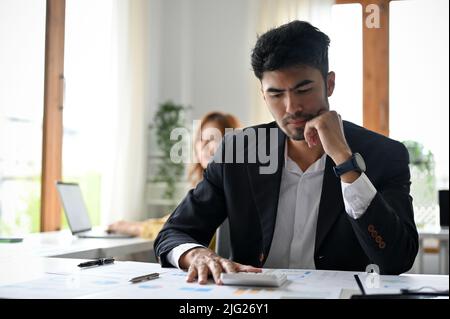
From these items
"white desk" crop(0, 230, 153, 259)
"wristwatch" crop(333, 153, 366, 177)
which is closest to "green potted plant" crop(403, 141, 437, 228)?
"white desk" crop(0, 230, 153, 259)

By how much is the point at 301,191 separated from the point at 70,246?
109cm

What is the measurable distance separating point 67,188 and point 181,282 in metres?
1.76

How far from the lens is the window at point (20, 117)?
2.35 metres

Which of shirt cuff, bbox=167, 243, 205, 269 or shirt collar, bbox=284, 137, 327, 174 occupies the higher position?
shirt collar, bbox=284, 137, 327, 174

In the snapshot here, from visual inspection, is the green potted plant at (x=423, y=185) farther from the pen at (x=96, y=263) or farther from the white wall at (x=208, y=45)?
the pen at (x=96, y=263)

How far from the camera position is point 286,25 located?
1470 millimetres

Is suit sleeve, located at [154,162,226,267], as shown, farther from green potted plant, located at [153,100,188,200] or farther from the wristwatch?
green potted plant, located at [153,100,188,200]

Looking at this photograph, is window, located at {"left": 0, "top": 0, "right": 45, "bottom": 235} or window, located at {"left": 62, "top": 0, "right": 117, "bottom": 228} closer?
window, located at {"left": 0, "top": 0, "right": 45, "bottom": 235}

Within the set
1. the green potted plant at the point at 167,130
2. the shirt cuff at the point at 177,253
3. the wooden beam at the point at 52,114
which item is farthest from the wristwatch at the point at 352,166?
the green potted plant at the point at 167,130

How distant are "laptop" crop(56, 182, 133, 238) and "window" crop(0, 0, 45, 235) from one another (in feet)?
0.83

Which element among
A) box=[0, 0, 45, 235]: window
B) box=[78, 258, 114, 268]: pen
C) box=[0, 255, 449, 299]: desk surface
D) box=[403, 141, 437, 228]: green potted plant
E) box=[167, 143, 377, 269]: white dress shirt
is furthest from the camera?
box=[403, 141, 437, 228]: green potted plant

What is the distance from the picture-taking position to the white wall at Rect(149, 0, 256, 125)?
5.82 feet

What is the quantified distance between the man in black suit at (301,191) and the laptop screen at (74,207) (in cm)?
126

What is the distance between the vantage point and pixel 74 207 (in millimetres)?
2811
